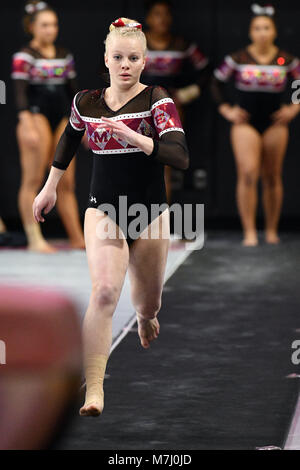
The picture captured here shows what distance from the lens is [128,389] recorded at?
524 centimetres

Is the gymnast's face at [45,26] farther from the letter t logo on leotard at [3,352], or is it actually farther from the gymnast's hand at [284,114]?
the letter t logo on leotard at [3,352]

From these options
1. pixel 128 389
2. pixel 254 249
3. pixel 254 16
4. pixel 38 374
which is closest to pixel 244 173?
pixel 254 249

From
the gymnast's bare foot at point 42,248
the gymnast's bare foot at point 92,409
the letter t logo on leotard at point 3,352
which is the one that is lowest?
the gymnast's bare foot at point 42,248

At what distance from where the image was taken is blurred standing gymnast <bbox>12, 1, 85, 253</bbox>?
8.95 metres

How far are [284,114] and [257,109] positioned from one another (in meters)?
0.24

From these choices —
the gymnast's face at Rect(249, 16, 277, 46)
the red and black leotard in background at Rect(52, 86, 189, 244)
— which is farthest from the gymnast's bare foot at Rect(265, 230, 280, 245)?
the red and black leotard in background at Rect(52, 86, 189, 244)

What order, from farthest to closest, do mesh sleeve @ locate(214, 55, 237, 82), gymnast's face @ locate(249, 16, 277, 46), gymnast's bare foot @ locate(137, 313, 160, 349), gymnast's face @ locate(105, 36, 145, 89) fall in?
mesh sleeve @ locate(214, 55, 237, 82) → gymnast's face @ locate(249, 16, 277, 46) → gymnast's bare foot @ locate(137, 313, 160, 349) → gymnast's face @ locate(105, 36, 145, 89)

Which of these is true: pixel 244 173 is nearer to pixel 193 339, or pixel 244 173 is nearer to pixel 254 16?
pixel 254 16

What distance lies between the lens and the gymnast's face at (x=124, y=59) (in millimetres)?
4383

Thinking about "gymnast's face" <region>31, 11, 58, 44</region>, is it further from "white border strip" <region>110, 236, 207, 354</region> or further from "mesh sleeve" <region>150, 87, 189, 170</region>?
"mesh sleeve" <region>150, 87, 189, 170</region>

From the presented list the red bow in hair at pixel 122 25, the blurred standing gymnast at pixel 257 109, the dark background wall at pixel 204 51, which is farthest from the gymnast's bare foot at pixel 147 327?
the dark background wall at pixel 204 51

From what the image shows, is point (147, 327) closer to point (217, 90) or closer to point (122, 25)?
point (122, 25)

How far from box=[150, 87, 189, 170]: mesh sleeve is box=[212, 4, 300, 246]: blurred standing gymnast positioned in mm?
4981

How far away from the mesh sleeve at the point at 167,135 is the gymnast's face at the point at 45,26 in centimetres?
462
